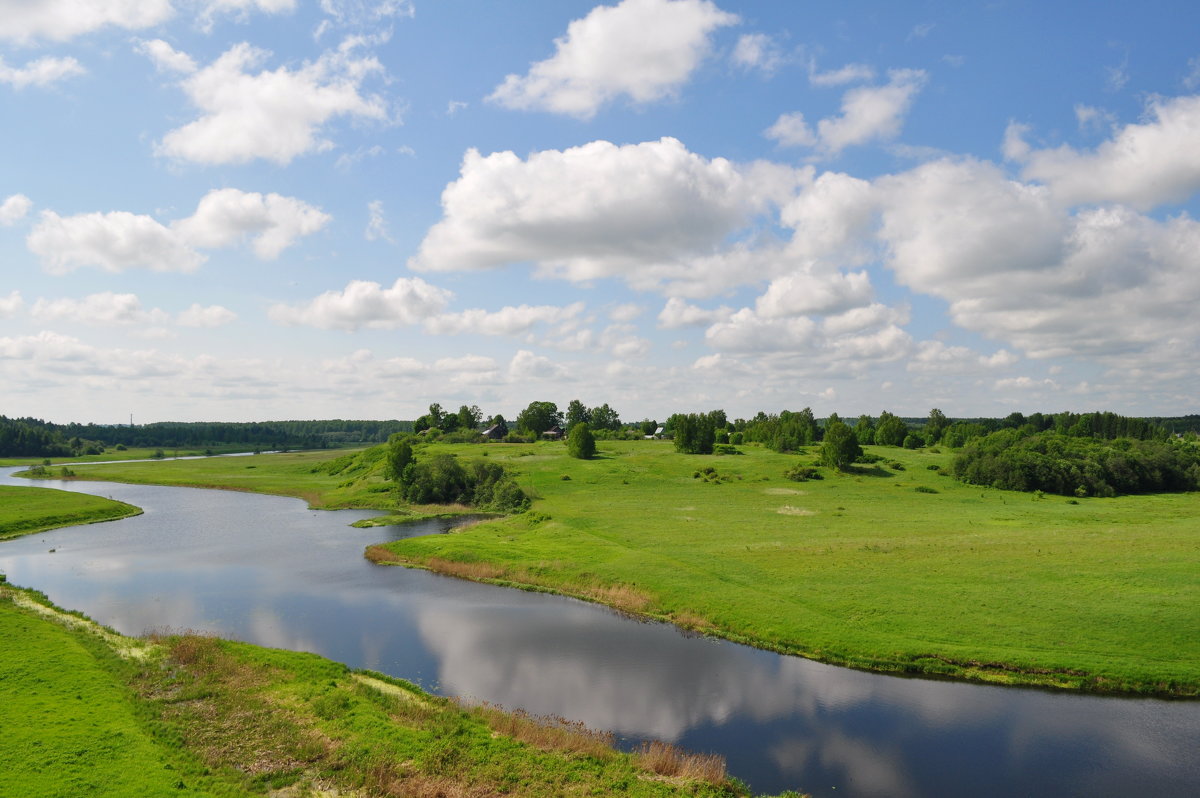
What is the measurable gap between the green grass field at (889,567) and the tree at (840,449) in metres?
11.7

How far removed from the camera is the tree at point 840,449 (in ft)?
424

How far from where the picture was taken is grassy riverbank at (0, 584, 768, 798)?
23.1 meters

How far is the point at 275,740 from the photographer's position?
87.4 ft

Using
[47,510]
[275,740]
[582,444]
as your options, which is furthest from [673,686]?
[582,444]

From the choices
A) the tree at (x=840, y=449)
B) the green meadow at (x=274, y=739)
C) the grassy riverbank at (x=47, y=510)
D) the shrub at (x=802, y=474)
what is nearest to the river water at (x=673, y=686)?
the green meadow at (x=274, y=739)

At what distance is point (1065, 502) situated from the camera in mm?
100812

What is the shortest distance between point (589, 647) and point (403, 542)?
39597mm

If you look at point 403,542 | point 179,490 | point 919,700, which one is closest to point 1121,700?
point 919,700

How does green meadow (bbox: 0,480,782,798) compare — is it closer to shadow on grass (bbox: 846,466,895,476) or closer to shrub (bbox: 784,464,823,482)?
shrub (bbox: 784,464,823,482)

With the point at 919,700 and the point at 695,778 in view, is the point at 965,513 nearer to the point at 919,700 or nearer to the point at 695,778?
the point at 919,700

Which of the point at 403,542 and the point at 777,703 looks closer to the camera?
the point at 777,703

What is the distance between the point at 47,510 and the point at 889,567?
377 ft

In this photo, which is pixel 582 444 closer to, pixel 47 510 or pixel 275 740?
pixel 47 510

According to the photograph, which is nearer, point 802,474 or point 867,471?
point 802,474
